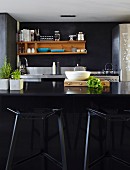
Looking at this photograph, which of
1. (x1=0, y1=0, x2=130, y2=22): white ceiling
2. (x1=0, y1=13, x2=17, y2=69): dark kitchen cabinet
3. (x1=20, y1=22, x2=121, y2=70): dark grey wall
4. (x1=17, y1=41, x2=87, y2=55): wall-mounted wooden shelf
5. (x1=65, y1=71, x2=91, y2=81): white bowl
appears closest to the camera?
(x1=65, y1=71, x2=91, y2=81): white bowl

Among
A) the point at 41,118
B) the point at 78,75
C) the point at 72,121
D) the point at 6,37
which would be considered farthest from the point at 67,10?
the point at 41,118

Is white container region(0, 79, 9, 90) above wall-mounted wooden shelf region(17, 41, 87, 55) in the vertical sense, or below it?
below

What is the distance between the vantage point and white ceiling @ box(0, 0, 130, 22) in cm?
450

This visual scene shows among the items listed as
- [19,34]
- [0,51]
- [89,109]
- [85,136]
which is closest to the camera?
[89,109]

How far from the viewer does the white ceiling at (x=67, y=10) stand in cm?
450

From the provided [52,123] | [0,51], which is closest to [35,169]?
[52,123]

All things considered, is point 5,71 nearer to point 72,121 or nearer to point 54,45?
point 72,121

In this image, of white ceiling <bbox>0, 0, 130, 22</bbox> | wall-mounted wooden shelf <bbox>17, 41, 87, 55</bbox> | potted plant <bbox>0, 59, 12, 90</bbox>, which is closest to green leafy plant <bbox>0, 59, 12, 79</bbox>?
potted plant <bbox>0, 59, 12, 90</bbox>

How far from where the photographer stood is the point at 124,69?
554 cm

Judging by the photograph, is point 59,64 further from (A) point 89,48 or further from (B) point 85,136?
(B) point 85,136

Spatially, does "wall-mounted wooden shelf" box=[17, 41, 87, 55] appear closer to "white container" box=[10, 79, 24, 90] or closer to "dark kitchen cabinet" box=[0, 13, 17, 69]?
"dark kitchen cabinet" box=[0, 13, 17, 69]

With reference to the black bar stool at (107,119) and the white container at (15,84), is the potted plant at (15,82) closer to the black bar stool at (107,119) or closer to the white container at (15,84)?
the white container at (15,84)

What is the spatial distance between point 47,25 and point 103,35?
1.37 m

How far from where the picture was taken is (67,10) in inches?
200
